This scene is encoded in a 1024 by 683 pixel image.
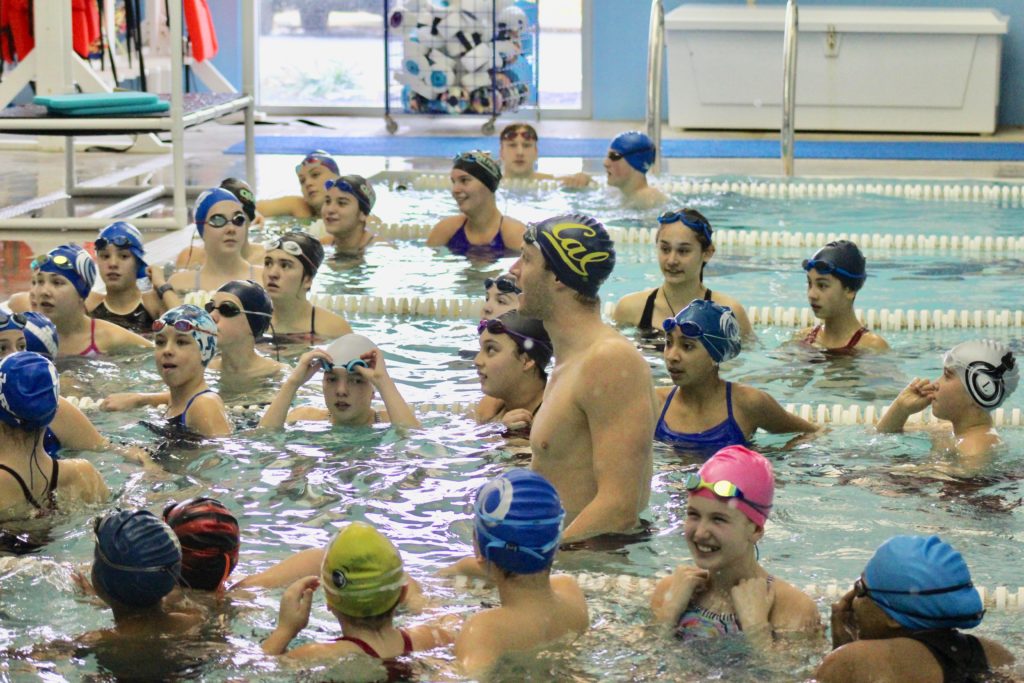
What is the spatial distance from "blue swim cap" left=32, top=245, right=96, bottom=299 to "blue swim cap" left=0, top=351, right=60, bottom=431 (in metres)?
2.14

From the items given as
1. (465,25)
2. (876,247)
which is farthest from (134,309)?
(465,25)

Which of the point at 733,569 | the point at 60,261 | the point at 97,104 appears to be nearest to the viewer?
the point at 733,569

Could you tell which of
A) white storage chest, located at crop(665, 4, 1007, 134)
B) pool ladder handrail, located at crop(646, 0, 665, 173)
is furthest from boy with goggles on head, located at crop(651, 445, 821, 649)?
white storage chest, located at crop(665, 4, 1007, 134)

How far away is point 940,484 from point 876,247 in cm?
499

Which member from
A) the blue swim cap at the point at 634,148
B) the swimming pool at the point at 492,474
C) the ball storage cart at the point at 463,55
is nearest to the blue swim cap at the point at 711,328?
the swimming pool at the point at 492,474

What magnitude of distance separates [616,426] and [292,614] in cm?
109

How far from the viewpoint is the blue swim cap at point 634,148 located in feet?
33.7

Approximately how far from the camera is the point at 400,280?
911 centimetres

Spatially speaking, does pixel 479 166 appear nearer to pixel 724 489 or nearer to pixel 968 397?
pixel 968 397

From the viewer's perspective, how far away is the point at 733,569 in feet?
12.1

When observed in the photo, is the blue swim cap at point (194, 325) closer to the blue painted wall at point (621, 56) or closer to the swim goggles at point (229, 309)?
the swim goggles at point (229, 309)

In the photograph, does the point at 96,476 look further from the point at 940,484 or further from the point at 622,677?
the point at 940,484

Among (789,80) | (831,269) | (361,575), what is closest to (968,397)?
(831,269)

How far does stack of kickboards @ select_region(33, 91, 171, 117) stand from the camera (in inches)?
391
